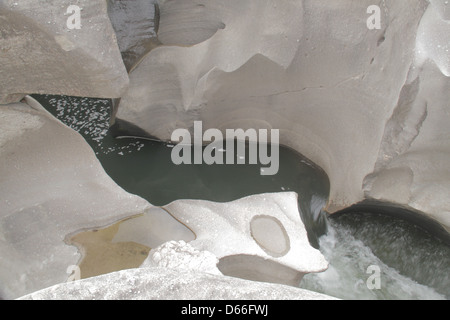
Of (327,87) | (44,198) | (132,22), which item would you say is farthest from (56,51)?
(327,87)

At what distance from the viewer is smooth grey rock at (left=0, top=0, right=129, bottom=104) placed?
249 centimetres

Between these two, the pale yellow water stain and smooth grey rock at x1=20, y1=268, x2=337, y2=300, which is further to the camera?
the pale yellow water stain

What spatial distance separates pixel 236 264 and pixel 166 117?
169 cm

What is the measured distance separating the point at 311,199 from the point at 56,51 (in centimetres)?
238

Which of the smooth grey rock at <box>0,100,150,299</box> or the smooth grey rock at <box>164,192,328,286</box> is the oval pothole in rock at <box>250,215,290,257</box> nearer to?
the smooth grey rock at <box>164,192,328,286</box>

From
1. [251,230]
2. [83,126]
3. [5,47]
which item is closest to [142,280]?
[5,47]

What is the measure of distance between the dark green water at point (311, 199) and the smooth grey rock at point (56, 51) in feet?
4.75

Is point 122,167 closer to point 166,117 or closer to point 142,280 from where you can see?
point 166,117

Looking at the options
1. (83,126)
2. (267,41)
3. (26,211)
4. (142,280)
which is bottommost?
(26,211)

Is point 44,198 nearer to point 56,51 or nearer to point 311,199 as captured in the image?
point 56,51

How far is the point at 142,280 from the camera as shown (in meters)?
1.37

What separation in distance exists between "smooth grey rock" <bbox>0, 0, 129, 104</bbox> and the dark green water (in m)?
1.45

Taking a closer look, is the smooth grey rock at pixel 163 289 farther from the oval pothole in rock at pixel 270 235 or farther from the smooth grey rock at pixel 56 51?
the oval pothole in rock at pixel 270 235

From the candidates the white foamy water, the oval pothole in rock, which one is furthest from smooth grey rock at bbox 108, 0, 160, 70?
the white foamy water
